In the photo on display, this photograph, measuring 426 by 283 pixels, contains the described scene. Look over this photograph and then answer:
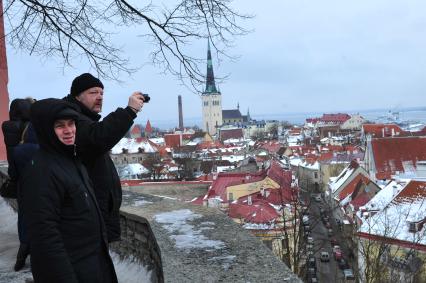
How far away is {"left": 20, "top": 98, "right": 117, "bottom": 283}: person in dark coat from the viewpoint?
1.95 metres

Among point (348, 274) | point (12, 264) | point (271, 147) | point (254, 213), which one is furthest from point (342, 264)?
point (271, 147)

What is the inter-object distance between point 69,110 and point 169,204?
2.33 m

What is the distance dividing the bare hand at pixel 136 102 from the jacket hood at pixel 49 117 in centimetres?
27

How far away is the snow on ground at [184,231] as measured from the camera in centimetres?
305

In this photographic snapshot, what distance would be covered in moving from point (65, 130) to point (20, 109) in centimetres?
180

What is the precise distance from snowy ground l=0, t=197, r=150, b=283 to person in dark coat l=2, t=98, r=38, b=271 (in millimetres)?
98

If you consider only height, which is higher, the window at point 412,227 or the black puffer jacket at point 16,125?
the black puffer jacket at point 16,125

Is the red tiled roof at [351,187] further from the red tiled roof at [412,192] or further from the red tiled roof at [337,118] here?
the red tiled roof at [337,118]

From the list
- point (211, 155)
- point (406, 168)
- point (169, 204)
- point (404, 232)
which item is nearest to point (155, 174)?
point (211, 155)

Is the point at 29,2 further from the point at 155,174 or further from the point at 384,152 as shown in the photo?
the point at 155,174

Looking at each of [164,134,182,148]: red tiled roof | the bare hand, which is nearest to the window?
the bare hand

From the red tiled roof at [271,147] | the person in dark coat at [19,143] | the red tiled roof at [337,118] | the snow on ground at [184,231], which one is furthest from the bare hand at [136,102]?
the red tiled roof at [337,118]

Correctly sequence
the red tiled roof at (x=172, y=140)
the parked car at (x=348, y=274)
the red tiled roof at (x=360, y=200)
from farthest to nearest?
the red tiled roof at (x=172, y=140) < the red tiled roof at (x=360, y=200) < the parked car at (x=348, y=274)

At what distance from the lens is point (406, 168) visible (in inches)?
1291
